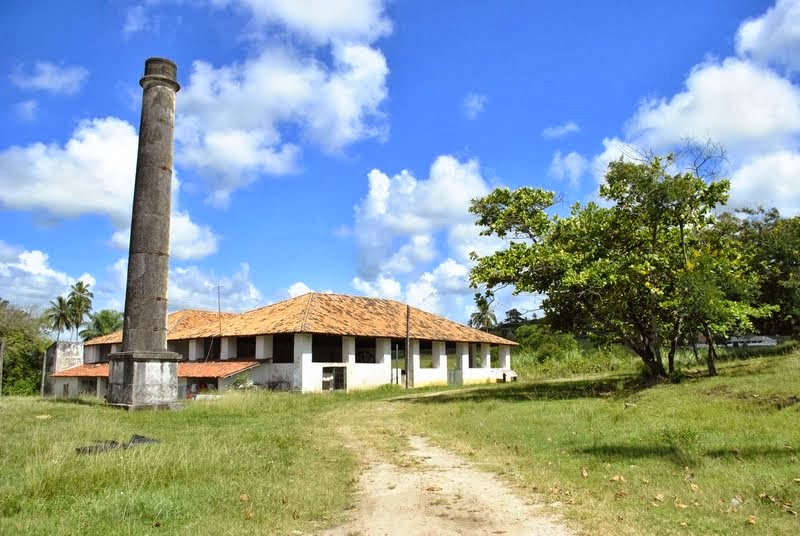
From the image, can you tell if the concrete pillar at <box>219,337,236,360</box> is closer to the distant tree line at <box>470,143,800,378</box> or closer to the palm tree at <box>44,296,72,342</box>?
the distant tree line at <box>470,143,800,378</box>

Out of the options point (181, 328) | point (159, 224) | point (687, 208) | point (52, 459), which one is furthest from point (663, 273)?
point (181, 328)

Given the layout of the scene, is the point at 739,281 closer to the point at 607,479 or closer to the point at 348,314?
the point at 607,479

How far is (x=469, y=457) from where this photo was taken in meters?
10.2

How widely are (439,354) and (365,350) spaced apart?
15.2 ft

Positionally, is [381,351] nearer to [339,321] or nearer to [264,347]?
[339,321]

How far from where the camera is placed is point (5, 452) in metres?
9.52

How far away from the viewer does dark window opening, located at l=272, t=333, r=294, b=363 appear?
102 ft

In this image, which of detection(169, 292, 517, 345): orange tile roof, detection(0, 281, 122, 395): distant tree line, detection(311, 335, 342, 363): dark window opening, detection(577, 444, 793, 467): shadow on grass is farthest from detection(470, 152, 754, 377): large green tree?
detection(0, 281, 122, 395): distant tree line

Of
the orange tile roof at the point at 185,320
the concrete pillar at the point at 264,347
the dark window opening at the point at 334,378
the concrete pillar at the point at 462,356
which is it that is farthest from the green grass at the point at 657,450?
the orange tile roof at the point at 185,320

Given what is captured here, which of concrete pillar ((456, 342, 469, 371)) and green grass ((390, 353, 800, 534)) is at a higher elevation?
concrete pillar ((456, 342, 469, 371))

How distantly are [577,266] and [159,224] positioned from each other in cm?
1355

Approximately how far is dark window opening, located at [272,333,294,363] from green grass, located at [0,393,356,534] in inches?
708

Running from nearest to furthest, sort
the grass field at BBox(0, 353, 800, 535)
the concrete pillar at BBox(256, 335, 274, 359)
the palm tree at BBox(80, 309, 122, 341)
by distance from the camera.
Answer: the grass field at BBox(0, 353, 800, 535), the concrete pillar at BBox(256, 335, 274, 359), the palm tree at BBox(80, 309, 122, 341)

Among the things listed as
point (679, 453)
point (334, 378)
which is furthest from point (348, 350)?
point (679, 453)
